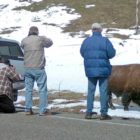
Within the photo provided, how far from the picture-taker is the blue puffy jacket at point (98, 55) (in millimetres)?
13742

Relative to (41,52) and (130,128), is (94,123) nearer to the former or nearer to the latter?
(130,128)

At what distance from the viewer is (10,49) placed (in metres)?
18.8

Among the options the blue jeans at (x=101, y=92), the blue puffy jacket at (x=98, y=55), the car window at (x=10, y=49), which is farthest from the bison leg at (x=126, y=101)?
the car window at (x=10, y=49)

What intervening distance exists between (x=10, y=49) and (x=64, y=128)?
281 inches

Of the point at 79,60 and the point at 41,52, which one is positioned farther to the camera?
the point at 79,60

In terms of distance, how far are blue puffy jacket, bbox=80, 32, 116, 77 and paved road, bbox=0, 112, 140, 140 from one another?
3.38 feet

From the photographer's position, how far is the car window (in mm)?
18513

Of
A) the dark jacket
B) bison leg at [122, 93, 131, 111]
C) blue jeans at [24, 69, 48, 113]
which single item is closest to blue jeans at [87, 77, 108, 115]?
blue jeans at [24, 69, 48, 113]

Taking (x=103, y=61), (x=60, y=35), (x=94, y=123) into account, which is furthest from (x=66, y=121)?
(x=60, y=35)

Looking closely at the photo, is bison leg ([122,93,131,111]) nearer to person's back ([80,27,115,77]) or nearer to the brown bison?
the brown bison

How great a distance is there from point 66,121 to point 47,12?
5719cm

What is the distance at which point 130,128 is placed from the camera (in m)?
12.0

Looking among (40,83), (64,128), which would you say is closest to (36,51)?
(40,83)

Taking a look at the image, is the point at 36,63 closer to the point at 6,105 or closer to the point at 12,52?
the point at 6,105
